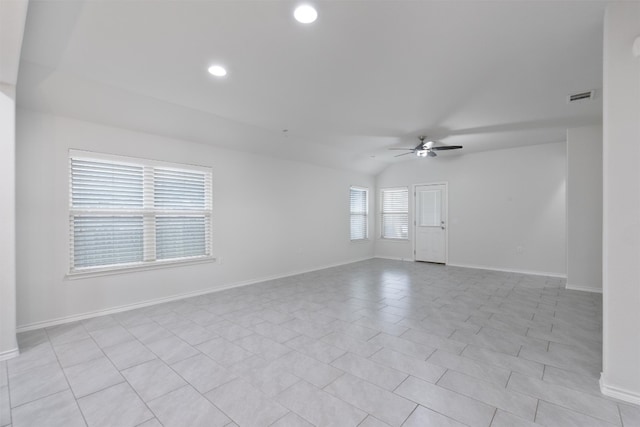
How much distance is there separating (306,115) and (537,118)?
11.4 ft

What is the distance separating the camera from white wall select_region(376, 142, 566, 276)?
5.80 m

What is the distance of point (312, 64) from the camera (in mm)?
2717

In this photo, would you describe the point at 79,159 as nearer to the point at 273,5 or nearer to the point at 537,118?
the point at 273,5

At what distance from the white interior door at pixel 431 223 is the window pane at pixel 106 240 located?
20.7 ft

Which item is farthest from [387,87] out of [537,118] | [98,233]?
[98,233]

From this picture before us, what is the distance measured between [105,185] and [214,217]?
5.07 ft

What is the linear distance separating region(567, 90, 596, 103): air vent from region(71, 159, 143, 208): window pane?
224 inches

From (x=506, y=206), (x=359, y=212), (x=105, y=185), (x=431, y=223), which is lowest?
(x=431, y=223)

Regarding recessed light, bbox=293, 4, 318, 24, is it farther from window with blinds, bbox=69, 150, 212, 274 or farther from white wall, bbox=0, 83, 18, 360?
window with blinds, bbox=69, 150, 212, 274

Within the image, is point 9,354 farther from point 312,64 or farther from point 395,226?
point 395,226

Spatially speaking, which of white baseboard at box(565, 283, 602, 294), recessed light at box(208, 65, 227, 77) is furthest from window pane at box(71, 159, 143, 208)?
white baseboard at box(565, 283, 602, 294)

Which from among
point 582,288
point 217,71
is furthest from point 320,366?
point 582,288

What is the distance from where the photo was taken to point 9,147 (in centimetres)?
258

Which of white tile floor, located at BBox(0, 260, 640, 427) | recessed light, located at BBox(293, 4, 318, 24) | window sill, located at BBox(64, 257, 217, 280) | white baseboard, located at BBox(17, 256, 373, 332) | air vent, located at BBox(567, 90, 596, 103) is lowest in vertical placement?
white tile floor, located at BBox(0, 260, 640, 427)
